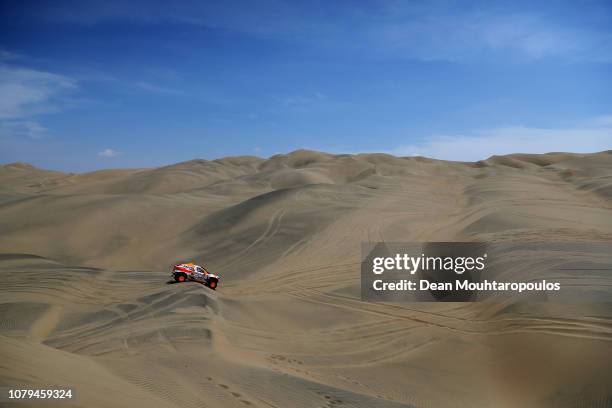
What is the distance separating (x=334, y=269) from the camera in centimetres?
1408

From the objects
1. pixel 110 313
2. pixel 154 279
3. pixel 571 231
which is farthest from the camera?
pixel 571 231

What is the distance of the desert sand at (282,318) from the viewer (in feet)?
22.0

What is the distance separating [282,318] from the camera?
10648 millimetres

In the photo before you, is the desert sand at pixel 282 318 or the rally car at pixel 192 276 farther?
the rally car at pixel 192 276

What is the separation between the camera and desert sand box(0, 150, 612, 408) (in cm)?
671

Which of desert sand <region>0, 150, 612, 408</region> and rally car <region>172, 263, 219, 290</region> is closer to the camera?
desert sand <region>0, 150, 612, 408</region>

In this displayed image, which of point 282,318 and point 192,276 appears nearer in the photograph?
point 282,318

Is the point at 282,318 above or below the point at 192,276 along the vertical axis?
below

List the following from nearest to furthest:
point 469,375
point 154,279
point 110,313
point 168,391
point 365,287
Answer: point 168,391 → point 469,375 → point 110,313 → point 365,287 → point 154,279

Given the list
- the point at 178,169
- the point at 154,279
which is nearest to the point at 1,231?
the point at 154,279

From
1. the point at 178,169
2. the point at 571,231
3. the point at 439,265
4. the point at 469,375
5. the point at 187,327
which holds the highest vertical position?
the point at 178,169

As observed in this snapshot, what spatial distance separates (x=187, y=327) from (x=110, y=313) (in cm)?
246

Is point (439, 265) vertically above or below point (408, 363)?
above

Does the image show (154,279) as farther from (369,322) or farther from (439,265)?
(439,265)
